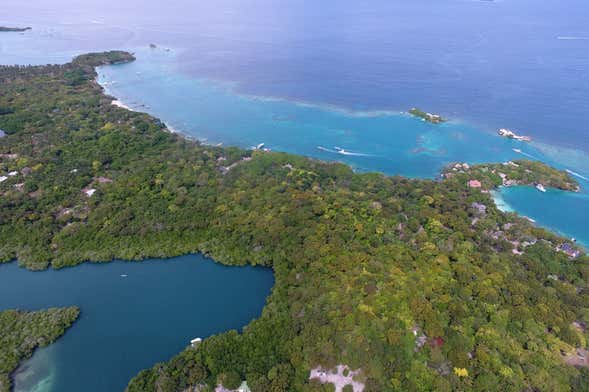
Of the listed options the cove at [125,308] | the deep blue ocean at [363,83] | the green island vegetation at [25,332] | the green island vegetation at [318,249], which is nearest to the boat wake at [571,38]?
the deep blue ocean at [363,83]

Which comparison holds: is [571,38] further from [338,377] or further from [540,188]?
[338,377]

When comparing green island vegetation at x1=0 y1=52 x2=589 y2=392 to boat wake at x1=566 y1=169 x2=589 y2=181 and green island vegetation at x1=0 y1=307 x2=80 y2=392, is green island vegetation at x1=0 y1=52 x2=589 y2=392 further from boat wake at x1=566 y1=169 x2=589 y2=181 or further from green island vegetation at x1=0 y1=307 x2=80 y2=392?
boat wake at x1=566 y1=169 x2=589 y2=181

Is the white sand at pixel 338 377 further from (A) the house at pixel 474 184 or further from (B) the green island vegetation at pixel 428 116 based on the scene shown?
(B) the green island vegetation at pixel 428 116

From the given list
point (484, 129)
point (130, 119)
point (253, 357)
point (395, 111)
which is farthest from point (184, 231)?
point (484, 129)

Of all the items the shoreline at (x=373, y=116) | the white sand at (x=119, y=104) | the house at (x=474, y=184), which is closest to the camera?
the house at (x=474, y=184)

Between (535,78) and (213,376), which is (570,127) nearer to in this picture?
(535,78)

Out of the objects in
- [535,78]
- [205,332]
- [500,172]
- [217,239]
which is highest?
[535,78]

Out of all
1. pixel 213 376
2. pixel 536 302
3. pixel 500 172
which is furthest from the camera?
pixel 500 172

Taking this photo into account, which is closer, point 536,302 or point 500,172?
point 536,302
